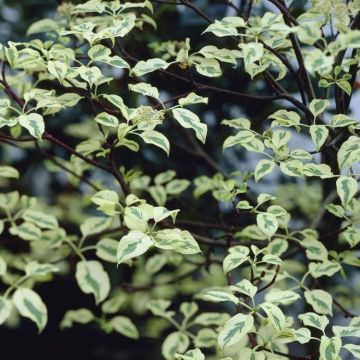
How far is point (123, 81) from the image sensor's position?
214 cm

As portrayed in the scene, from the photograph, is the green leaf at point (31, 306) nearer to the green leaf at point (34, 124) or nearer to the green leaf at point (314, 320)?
the green leaf at point (34, 124)

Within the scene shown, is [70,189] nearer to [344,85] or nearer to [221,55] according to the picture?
[221,55]

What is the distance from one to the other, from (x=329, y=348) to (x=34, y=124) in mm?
610

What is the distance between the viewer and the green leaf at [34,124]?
95 cm

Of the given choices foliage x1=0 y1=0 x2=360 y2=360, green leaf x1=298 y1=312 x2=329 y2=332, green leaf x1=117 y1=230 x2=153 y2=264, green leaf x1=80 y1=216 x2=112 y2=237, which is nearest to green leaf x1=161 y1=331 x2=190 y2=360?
foliage x1=0 y1=0 x2=360 y2=360

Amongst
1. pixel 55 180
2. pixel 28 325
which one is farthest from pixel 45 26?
pixel 28 325

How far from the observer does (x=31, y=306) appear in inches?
48.2

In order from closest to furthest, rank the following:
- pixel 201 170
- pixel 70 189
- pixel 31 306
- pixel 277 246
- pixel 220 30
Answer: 1. pixel 220 30
2. pixel 31 306
3. pixel 277 246
4. pixel 201 170
5. pixel 70 189

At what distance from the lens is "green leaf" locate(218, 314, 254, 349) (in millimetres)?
922

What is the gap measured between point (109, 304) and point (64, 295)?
3.36ft

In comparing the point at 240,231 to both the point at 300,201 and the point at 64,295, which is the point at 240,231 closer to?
the point at 300,201

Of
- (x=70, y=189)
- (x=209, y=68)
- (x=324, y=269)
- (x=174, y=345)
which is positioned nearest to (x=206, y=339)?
(x=174, y=345)

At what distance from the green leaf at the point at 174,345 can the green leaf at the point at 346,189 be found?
0.63m

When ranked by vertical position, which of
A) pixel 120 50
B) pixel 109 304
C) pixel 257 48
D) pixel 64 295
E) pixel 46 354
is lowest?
pixel 46 354
